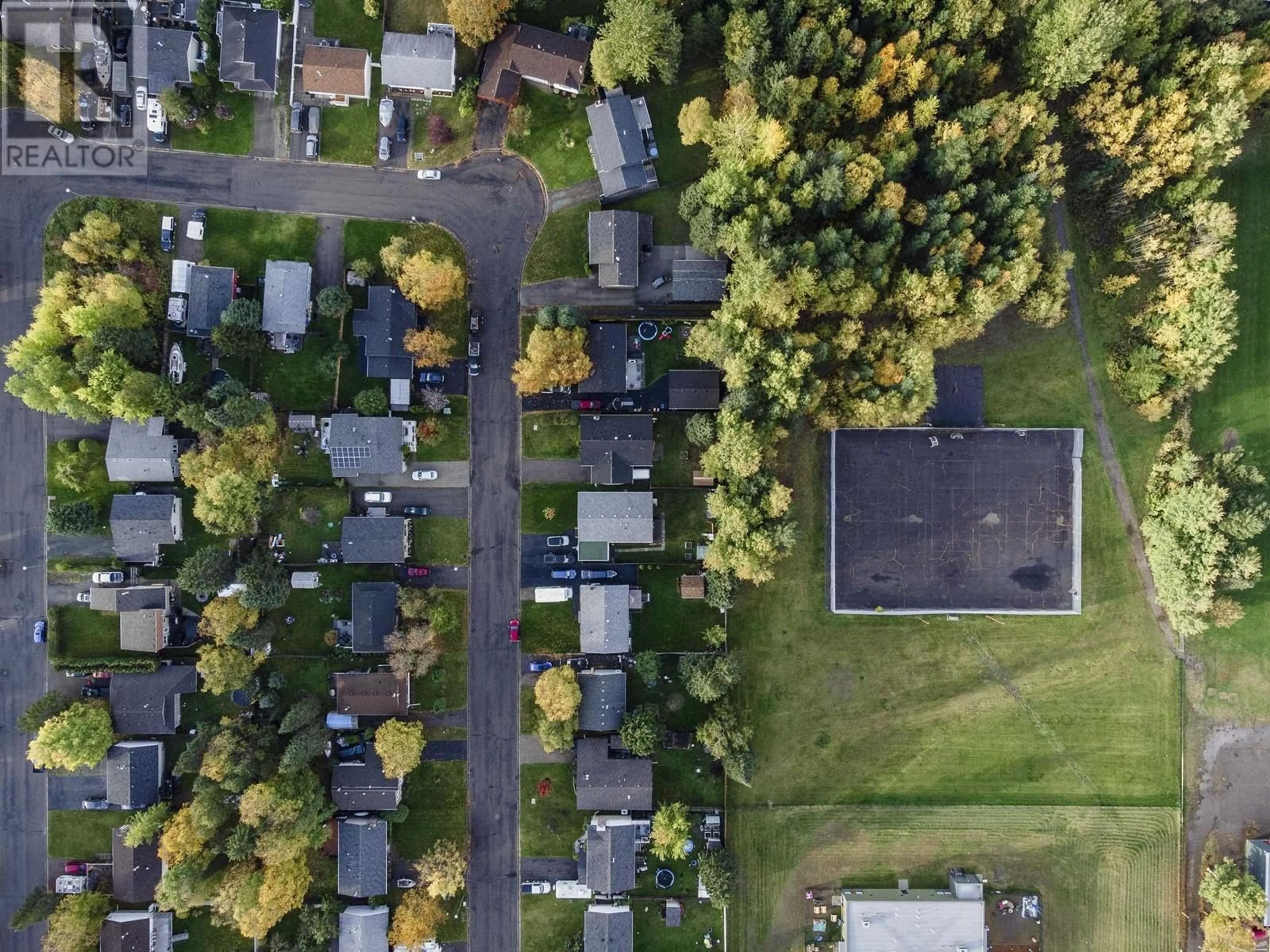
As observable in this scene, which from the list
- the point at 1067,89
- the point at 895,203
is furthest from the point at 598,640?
the point at 1067,89

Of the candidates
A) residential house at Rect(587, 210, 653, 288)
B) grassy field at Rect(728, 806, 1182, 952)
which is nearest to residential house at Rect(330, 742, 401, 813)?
grassy field at Rect(728, 806, 1182, 952)

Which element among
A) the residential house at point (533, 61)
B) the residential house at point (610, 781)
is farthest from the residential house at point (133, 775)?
the residential house at point (533, 61)

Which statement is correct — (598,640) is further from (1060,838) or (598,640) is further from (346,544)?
(1060,838)

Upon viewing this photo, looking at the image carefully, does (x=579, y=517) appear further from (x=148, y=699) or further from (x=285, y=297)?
(x=148, y=699)

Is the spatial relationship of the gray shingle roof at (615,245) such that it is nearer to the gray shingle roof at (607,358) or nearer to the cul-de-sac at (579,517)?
the cul-de-sac at (579,517)

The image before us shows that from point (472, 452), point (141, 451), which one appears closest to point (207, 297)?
point (141, 451)

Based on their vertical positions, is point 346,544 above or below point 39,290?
below
